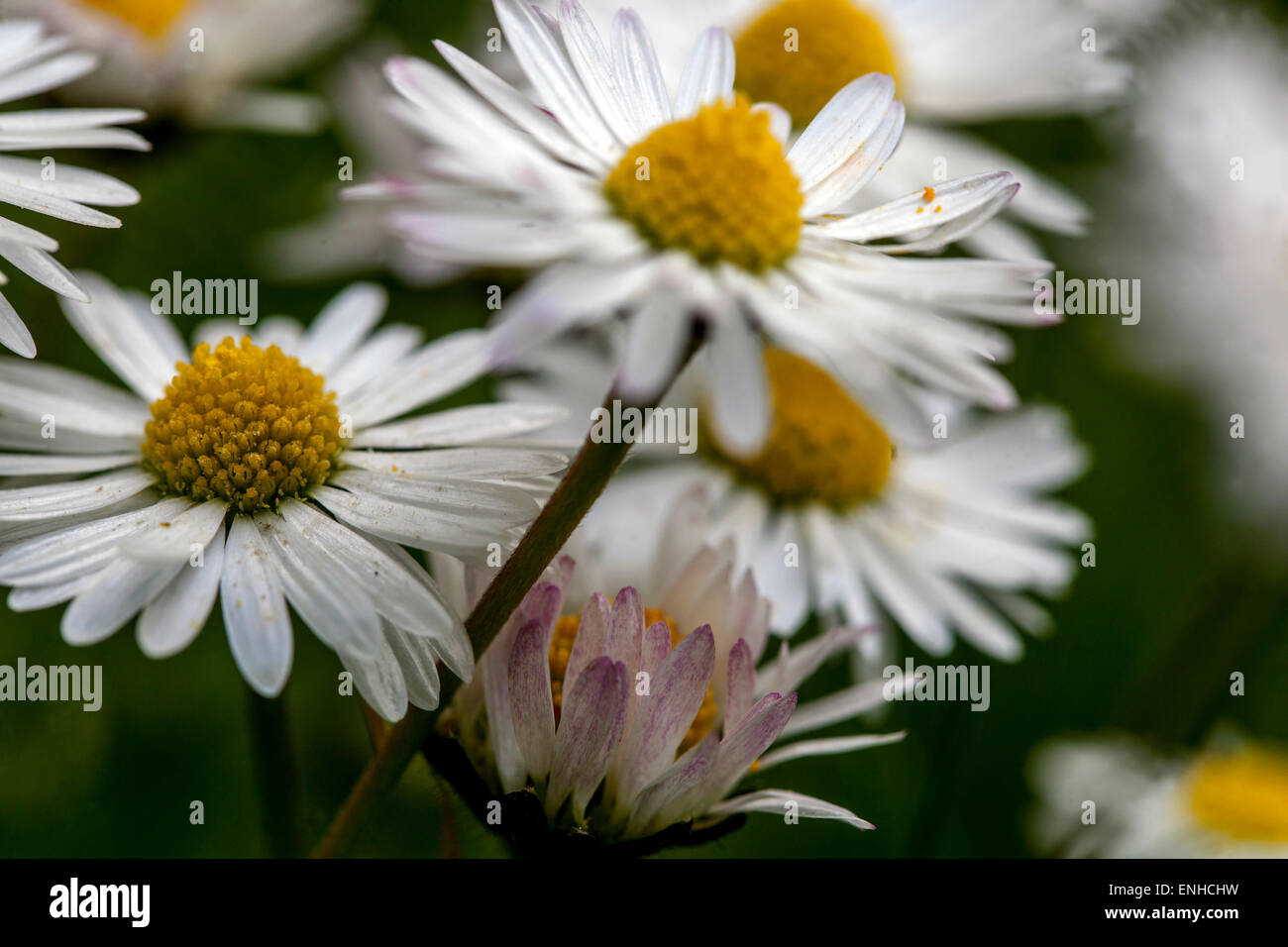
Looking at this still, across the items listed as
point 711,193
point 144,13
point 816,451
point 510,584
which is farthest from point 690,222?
point 144,13

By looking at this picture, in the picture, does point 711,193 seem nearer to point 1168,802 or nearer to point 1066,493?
point 1168,802

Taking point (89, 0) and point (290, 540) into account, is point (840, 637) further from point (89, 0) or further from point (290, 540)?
point (89, 0)

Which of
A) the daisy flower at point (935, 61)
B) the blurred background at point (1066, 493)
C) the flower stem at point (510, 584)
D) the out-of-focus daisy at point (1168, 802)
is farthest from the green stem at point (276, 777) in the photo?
the out-of-focus daisy at point (1168, 802)

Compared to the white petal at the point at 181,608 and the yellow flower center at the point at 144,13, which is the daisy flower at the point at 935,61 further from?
the white petal at the point at 181,608

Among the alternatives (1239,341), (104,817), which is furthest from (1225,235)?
(104,817)

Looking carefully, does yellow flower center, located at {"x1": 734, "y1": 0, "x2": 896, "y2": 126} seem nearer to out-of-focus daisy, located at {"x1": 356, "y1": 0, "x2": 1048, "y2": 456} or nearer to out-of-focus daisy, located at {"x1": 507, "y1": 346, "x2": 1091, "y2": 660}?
out-of-focus daisy, located at {"x1": 507, "y1": 346, "x2": 1091, "y2": 660}

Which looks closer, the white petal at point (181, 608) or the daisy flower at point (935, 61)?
the white petal at point (181, 608)

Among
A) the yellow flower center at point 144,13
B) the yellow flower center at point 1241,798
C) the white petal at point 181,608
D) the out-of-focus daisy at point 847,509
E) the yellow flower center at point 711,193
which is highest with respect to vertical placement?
the yellow flower center at point 144,13
